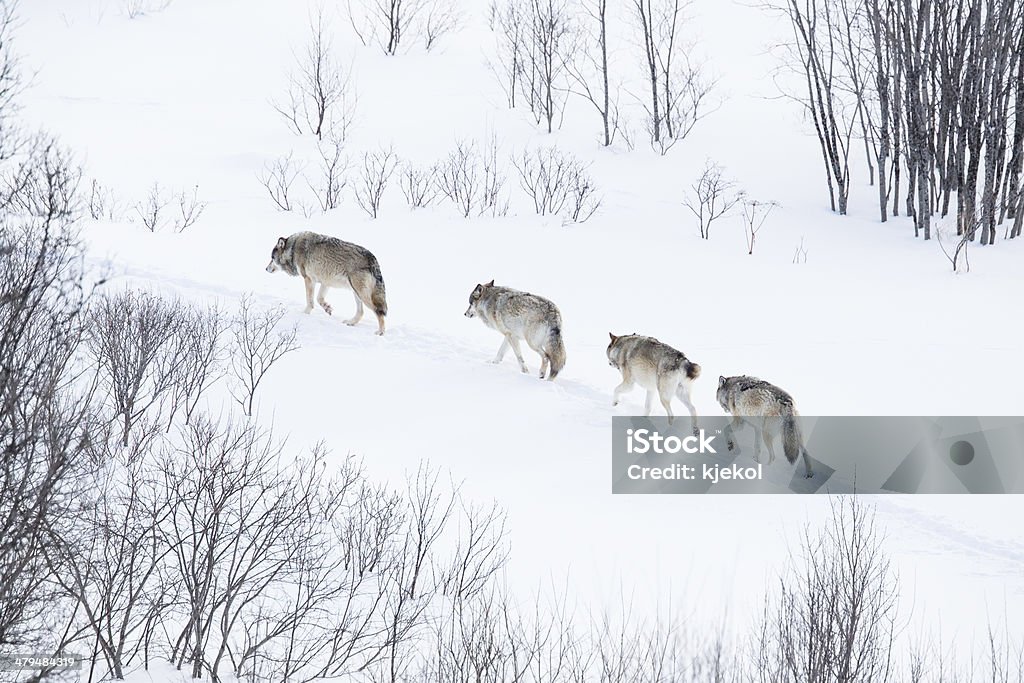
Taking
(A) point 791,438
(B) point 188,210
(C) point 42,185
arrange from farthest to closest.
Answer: (B) point 188,210 < (C) point 42,185 < (A) point 791,438

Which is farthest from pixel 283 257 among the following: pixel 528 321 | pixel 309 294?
pixel 528 321

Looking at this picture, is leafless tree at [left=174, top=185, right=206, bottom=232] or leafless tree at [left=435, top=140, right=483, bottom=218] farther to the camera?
leafless tree at [left=435, top=140, right=483, bottom=218]

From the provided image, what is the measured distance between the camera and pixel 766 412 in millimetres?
9719

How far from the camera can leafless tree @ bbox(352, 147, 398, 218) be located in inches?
894

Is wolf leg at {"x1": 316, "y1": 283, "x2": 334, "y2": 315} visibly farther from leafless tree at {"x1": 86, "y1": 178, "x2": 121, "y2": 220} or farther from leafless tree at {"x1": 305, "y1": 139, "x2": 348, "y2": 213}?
leafless tree at {"x1": 305, "y1": 139, "x2": 348, "y2": 213}

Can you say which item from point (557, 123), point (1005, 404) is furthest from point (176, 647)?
point (557, 123)

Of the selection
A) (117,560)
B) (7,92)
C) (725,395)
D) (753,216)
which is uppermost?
(753,216)

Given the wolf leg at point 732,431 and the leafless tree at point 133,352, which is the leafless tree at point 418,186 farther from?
the wolf leg at point 732,431

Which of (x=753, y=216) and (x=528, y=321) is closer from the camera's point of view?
(x=528, y=321)

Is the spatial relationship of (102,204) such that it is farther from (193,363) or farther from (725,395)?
(725,395)

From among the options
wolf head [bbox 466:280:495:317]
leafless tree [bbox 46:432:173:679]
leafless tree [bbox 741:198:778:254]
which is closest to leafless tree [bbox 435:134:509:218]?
leafless tree [bbox 741:198:778:254]

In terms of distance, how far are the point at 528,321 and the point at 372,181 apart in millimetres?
13811

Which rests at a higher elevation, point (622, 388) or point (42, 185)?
point (42, 185)

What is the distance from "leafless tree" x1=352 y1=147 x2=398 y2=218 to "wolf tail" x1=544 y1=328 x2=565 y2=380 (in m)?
10.6
